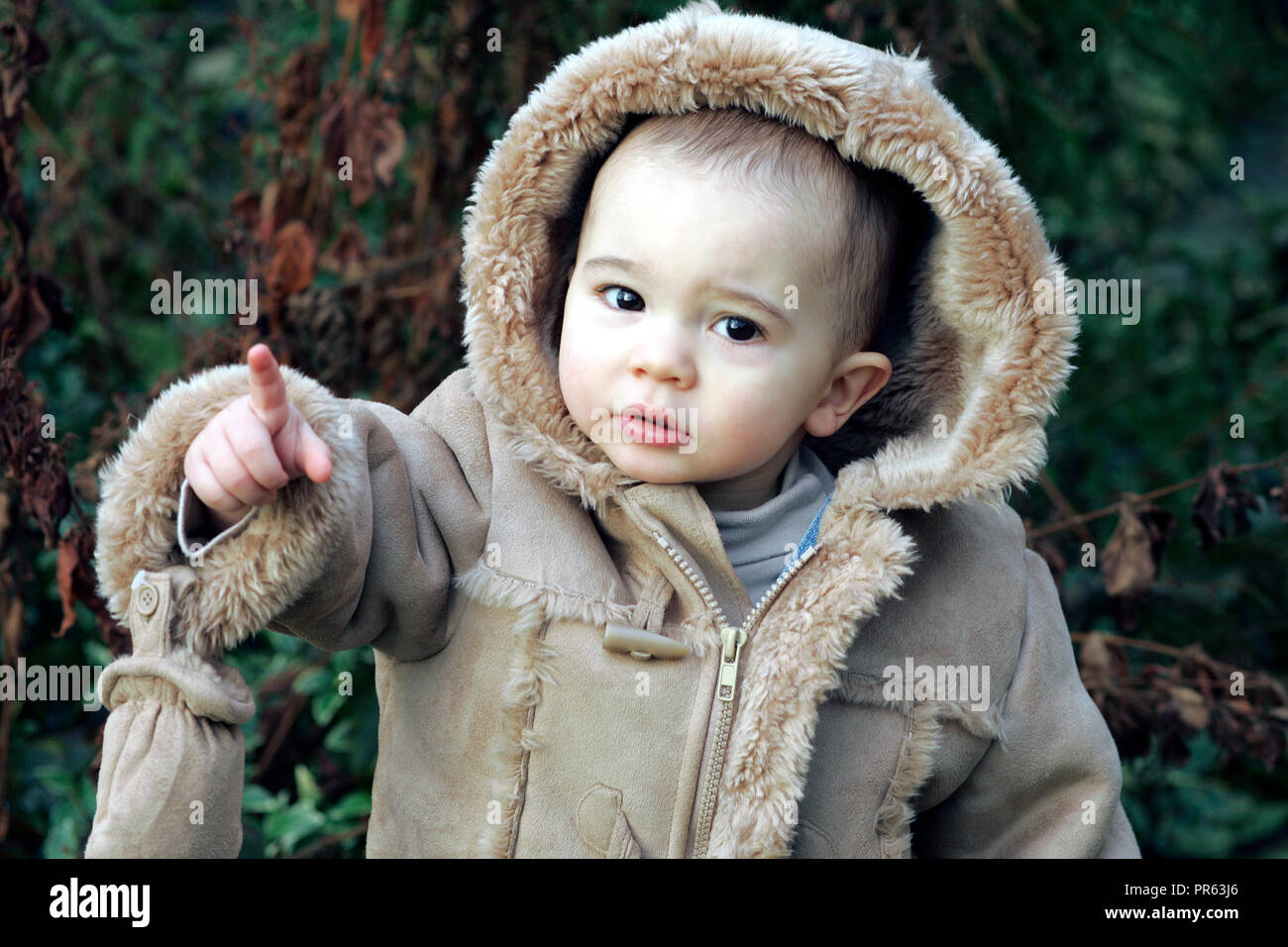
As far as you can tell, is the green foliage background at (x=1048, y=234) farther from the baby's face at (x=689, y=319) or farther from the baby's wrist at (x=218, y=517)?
the baby's wrist at (x=218, y=517)

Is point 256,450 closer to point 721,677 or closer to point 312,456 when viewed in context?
point 312,456

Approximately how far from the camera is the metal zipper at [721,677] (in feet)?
5.95

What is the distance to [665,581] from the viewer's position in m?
1.88

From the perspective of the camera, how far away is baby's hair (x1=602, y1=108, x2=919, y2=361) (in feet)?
6.02

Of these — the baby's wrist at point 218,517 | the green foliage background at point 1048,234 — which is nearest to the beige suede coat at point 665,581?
the baby's wrist at point 218,517

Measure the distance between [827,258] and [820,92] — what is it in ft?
0.76

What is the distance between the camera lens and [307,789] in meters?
2.81

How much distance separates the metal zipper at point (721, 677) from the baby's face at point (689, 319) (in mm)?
148

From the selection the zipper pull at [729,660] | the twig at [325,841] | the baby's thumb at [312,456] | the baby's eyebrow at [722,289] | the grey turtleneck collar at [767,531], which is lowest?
the twig at [325,841]

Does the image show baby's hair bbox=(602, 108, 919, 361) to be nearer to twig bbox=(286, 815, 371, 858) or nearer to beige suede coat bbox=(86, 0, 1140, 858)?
beige suede coat bbox=(86, 0, 1140, 858)

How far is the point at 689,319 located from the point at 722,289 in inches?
2.4

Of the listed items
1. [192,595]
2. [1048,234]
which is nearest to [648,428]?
[192,595]

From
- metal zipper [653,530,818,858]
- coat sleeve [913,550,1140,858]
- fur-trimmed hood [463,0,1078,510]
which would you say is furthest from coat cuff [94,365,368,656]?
coat sleeve [913,550,1140,858]
